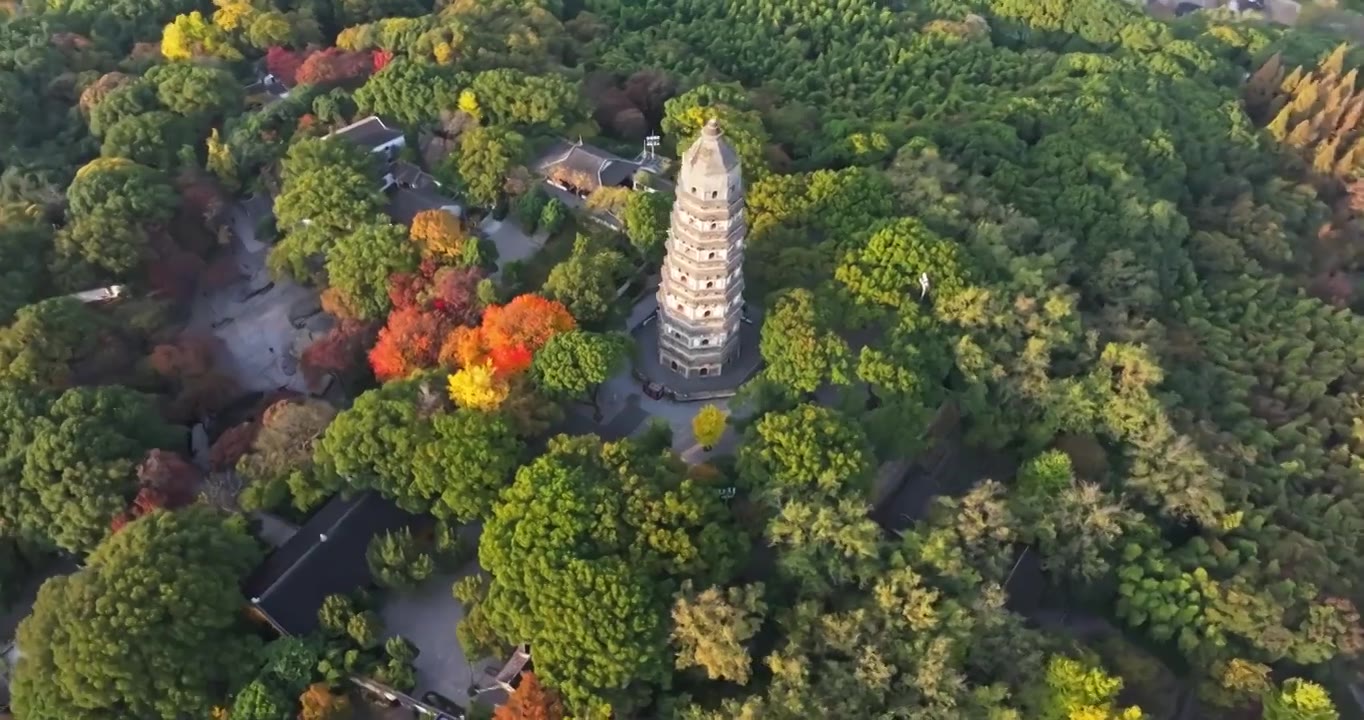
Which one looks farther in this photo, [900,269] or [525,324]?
[900,269]

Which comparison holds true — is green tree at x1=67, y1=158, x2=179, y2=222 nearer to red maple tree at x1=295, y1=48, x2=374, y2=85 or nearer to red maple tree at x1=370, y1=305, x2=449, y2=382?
red maple tree at x1=295, y1=48, x2=374, y2=85

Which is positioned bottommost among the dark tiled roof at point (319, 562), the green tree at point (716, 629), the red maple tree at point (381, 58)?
the dark tiled roof at point (319, 562)

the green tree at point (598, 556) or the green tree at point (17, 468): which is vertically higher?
the green tree at point (598, 556)

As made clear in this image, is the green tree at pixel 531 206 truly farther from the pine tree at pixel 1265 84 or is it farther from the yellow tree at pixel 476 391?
the pine tree at pixel 1265 84

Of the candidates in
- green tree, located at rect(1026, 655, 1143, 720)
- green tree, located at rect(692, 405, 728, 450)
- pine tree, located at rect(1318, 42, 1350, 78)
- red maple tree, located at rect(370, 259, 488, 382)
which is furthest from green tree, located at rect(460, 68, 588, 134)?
pine tree, located at rect(1318, 42, 1350, 78)

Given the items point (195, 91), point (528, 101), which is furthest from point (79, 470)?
point (528, 101)

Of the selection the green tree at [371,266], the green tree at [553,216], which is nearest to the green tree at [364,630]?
the green tree at [371,266]

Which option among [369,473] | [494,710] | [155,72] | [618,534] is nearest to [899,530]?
[618,534]

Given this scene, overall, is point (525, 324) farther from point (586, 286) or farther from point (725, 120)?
point (725, 120)
